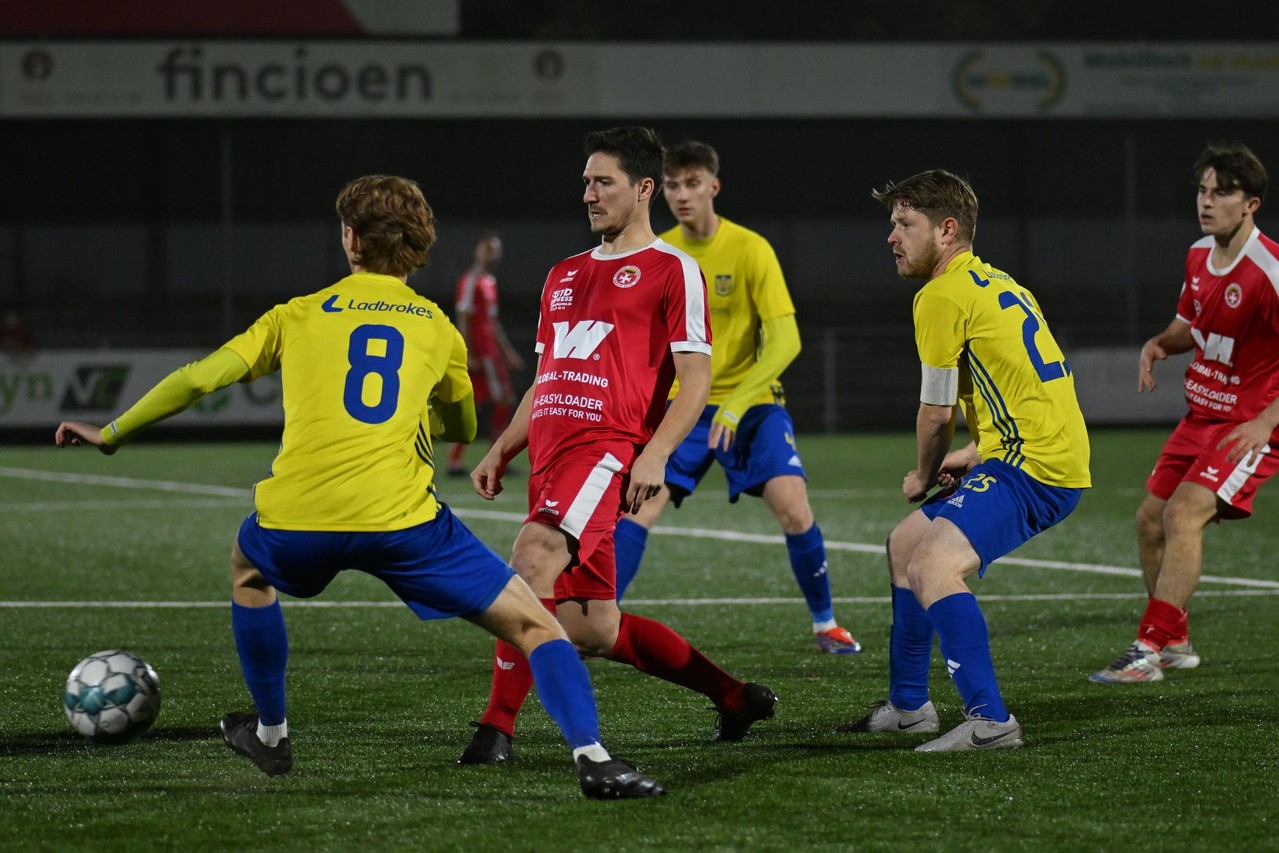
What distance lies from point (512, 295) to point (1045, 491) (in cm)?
2470

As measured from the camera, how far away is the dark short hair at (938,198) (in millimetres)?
4844

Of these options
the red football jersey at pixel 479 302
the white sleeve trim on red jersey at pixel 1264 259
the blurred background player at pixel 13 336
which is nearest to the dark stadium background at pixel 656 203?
the blurred background player at pixel 13 336

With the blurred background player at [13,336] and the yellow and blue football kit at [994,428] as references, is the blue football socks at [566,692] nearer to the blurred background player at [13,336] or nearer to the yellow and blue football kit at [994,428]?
the yellow and blue football kit at [994,428]

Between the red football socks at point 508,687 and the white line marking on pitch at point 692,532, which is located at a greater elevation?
the red football socks at point 508,687

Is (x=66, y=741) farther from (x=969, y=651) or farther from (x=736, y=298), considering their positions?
(x=736, y=298)

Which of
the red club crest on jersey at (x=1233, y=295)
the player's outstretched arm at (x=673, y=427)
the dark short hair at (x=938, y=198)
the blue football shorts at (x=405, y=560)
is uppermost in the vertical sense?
the dark short hair at (x=938, y=198)

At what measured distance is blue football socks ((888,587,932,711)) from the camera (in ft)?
16.5

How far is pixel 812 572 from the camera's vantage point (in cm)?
677

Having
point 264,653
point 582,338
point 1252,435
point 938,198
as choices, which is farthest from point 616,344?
point 1252,435

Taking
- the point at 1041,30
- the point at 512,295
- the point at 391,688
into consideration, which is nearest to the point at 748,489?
the point at 391,688

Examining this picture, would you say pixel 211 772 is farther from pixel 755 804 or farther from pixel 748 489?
pixel 748 489

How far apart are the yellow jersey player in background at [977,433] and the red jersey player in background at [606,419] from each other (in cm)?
60

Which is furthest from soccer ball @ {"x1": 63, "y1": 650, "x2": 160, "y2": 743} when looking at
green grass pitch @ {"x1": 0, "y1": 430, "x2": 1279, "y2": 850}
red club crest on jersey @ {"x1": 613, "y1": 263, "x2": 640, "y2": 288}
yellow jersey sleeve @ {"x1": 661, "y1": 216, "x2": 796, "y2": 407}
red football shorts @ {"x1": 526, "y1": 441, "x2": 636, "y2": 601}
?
yellow jersey sleeve @ {"x1": 661, "y1": 216, "x2": 796, "y2": 407}

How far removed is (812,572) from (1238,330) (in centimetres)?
188
